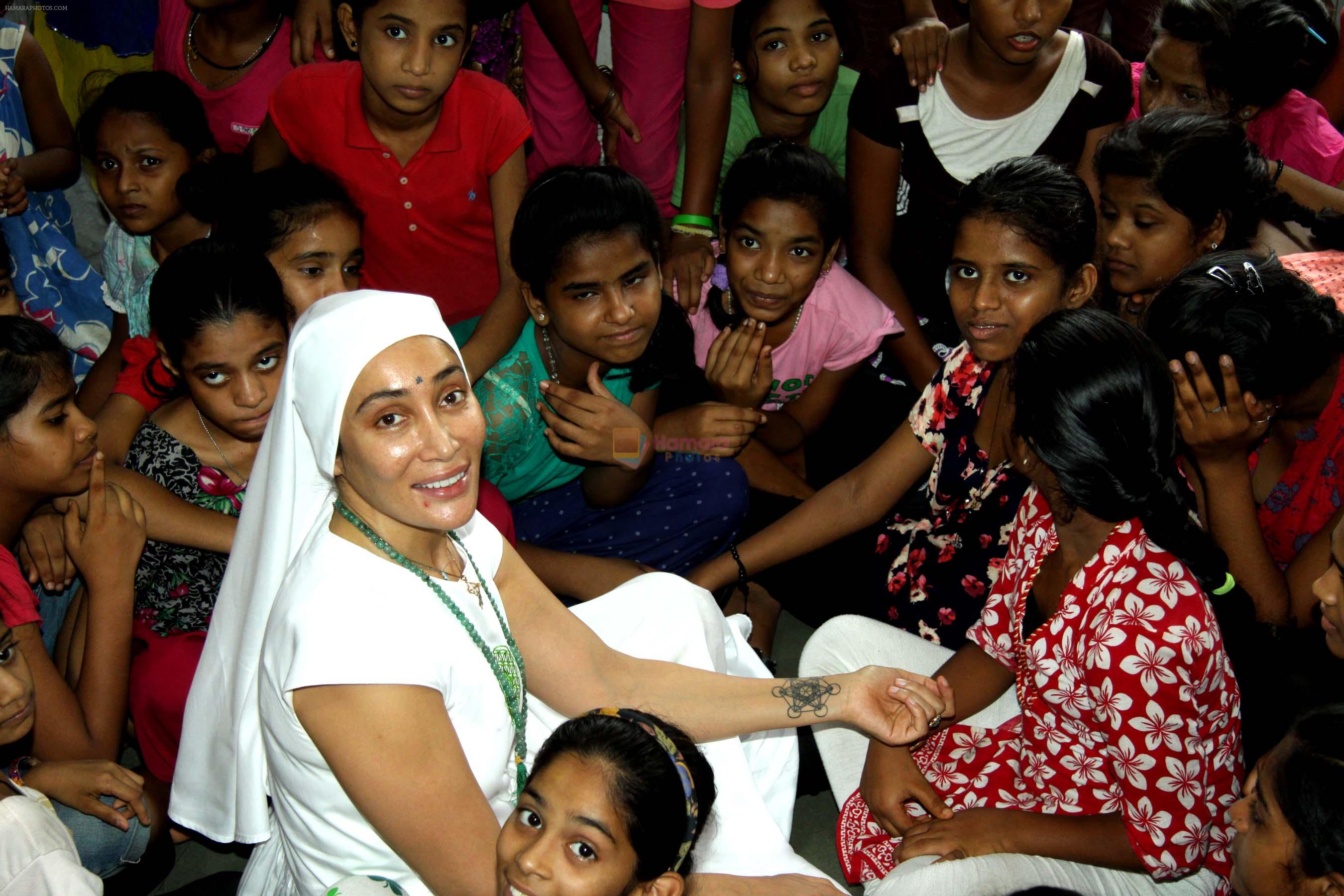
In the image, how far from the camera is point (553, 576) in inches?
120

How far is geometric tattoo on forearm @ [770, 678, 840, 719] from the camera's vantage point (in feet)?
6.93

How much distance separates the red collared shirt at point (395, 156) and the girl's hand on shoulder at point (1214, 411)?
6.16ft

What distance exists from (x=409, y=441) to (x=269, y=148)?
1859 millimetres

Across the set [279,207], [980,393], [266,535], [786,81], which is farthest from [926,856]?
[786,81]

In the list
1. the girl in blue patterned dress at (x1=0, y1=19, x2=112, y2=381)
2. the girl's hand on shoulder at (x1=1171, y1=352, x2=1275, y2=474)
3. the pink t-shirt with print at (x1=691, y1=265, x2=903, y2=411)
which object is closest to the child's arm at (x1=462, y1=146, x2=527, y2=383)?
the pink t-shirt with print at (x1=691, y1=265, x2=903, y2=411)

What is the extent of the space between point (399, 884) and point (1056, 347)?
1.48m

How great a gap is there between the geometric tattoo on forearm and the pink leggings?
2.02 m

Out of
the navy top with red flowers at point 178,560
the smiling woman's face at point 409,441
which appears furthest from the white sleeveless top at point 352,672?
the navy top with red flowers at point 178,560

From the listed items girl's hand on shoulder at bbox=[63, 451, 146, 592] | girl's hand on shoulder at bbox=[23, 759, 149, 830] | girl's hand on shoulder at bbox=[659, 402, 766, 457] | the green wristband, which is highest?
the green wristband

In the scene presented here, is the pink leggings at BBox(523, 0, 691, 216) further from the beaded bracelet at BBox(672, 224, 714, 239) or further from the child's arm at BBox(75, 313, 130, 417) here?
the child's arm at BBox(75, 313, 130, 417)

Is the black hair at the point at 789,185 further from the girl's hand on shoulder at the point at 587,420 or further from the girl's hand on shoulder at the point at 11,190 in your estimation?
the girl's hand on shoulder at the point at 11,190

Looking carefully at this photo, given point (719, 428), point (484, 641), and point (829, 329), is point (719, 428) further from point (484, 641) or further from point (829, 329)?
point (484, 641)

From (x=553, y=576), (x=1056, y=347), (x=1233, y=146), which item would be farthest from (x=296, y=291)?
(x=1233, y=146)

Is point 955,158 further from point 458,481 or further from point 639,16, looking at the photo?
point 458,481
